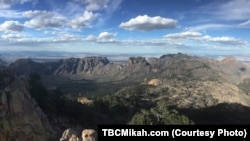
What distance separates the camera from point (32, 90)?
3492 inches

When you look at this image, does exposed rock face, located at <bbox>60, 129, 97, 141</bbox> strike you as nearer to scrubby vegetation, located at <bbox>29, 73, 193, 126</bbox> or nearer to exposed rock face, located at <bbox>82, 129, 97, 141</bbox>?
exposed rock face, located at <bbox>82, 129, 97, 141</bbox>

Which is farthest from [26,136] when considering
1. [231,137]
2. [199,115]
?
[199,115]

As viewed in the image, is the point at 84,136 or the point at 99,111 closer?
the point at 84,136

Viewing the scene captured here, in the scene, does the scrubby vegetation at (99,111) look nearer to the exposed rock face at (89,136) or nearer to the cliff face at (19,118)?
the cliff face at (19,118)

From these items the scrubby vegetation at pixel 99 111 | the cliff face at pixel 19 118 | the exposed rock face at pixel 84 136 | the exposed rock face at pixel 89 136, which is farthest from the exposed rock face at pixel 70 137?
the scrubby vegetation at pixel 99 111

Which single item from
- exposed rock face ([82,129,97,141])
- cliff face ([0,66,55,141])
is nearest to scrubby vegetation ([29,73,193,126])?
cliff face ([0,66,55,141])

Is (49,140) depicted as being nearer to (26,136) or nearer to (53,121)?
(26,136)

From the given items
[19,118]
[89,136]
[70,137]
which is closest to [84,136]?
[89,136]

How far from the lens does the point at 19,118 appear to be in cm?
6250

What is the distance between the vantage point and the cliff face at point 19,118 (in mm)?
59731

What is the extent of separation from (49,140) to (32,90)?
2782 cm

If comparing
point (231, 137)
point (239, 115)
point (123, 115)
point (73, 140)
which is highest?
point (231, 137)

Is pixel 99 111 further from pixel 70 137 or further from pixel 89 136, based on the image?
pixel 89 136

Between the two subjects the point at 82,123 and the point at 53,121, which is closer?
the point at 53,121
